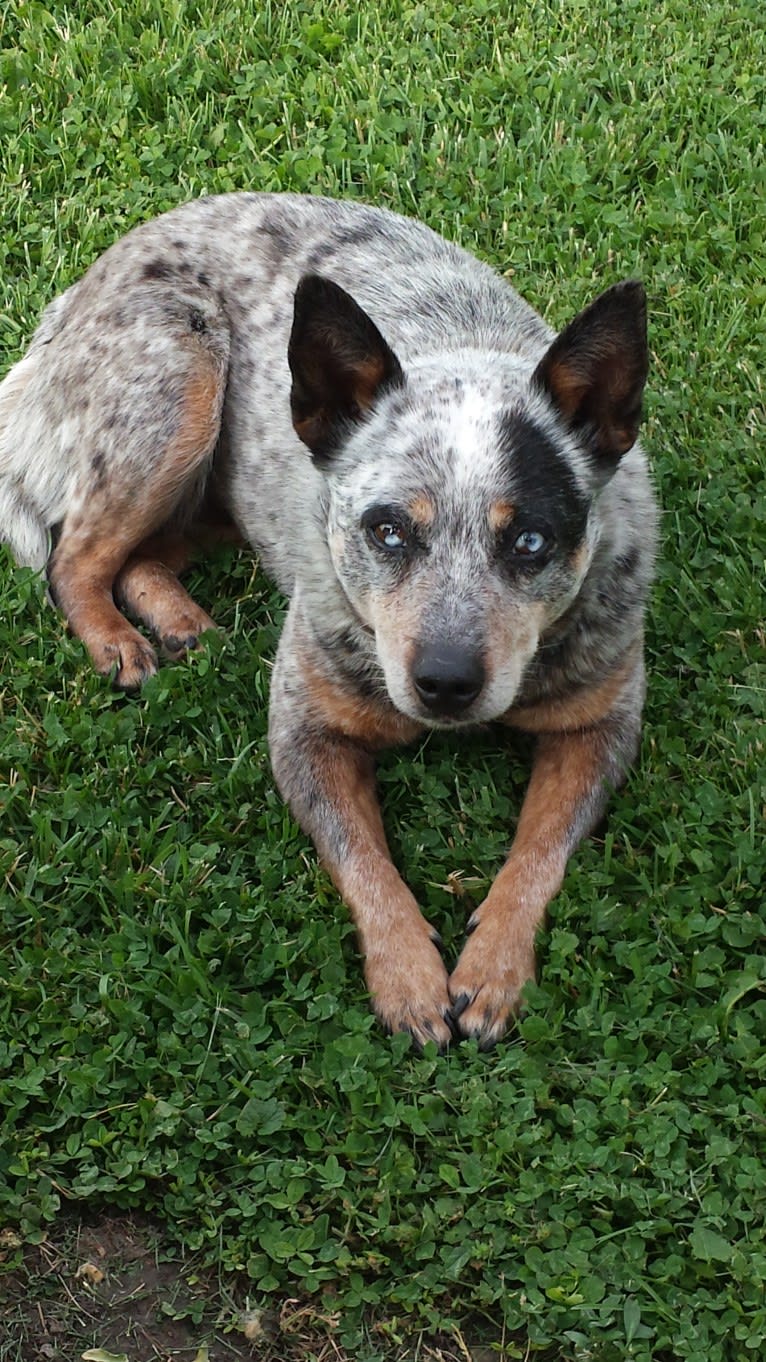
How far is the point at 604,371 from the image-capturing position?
144 inches

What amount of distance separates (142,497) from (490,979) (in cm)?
192

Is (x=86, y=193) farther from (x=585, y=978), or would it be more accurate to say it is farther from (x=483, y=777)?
(x=585, y=978)

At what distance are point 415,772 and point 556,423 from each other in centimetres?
101

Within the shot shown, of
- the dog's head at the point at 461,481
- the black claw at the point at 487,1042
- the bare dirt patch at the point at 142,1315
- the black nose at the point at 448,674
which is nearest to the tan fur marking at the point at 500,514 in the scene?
the dog's head at the point at 461,481

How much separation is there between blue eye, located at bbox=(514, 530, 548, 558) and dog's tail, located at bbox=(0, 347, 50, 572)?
1.79 meters

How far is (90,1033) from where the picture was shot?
3467mm

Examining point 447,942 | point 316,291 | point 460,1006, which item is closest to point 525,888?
point 447,942

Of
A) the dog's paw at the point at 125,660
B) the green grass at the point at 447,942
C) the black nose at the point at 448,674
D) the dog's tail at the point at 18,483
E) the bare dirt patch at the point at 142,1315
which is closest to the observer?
the bare dirt patch at the point at 142,1315

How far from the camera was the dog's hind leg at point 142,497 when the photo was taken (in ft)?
15.2

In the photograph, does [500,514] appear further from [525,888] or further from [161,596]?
[161,596]

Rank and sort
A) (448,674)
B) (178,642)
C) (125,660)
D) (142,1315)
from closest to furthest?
(142,1315), (448,674), (125,660), (178,642)

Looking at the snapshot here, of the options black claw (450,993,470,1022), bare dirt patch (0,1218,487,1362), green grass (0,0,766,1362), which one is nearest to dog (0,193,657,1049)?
black claw (450,993,470,1022)

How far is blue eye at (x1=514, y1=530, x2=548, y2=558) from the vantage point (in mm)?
3561

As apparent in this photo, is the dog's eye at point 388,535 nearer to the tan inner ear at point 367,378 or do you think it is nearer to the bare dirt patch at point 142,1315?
the tan inner ear at point 367,378
